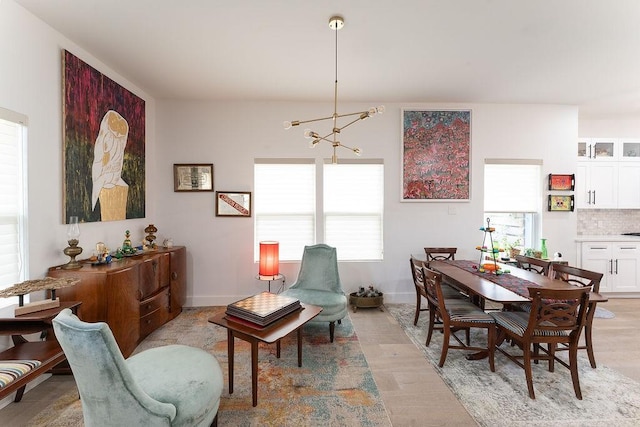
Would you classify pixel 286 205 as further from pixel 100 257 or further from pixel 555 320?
pixel 555 320

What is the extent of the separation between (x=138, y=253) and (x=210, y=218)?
1.07 m

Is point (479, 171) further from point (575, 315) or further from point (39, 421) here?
point (39, 421)

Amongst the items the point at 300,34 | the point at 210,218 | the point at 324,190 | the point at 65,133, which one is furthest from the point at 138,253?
the point at 300,34

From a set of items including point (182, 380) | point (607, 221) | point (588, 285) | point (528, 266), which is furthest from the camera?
point (607, 221)

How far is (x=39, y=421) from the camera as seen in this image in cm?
194

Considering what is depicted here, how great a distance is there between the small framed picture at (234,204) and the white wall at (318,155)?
0.09m

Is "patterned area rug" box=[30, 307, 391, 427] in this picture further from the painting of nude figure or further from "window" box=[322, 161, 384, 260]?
the painting of nude figure

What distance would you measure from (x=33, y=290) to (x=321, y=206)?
306 centimetres

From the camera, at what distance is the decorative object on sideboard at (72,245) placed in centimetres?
251

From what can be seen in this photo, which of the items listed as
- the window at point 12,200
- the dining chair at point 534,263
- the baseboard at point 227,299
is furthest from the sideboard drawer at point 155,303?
the dining chair at point 534,263

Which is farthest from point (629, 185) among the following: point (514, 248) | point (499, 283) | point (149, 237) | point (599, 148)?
point (149, 237)

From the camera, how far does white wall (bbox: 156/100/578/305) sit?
4133 millimetres

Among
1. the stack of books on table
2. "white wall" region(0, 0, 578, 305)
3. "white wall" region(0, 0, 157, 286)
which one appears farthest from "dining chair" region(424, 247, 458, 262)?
"white wall" region(0, 0, 157, 286)

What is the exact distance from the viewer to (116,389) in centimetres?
131
